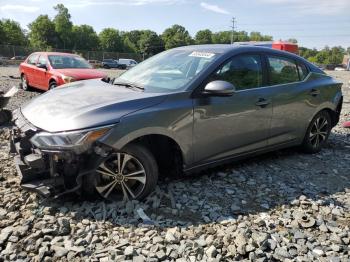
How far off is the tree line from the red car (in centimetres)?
6465

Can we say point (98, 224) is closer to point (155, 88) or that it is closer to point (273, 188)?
point (155, 88)

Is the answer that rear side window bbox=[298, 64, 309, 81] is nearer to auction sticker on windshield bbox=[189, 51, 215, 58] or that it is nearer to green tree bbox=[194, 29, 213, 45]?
auction sticker on windshield bbox=[189, 51, 215, 58]

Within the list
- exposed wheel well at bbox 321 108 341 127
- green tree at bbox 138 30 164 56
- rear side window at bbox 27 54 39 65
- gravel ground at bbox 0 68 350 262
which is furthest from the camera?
green tree at bbox 138 30 164 56

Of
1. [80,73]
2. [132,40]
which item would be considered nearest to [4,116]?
[80,73]

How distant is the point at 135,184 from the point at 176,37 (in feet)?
340

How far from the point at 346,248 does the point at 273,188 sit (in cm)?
133

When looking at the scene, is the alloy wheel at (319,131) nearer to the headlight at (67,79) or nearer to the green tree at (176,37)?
the headlight at (67,79)

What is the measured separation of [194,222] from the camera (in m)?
3.80

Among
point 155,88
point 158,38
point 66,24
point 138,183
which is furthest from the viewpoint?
point 158,38

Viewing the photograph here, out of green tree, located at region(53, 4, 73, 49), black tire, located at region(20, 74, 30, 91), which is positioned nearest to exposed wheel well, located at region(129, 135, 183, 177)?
black tire, located at region(20, 74, 30, 91)

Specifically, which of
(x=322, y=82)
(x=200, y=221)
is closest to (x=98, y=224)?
(x=200, y=221)

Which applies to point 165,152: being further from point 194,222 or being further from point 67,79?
point 67,79

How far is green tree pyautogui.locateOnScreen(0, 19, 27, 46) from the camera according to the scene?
247ft

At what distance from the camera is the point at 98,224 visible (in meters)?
3.60
